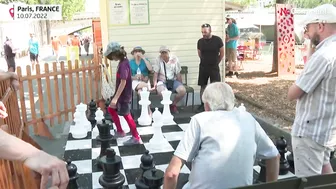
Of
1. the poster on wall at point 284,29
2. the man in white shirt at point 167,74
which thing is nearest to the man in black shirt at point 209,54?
the man in white shirt at point 167,74

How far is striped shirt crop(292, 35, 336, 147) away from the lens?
6.98 ft

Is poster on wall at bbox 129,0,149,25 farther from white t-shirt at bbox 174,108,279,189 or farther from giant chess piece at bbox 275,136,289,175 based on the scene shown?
white t-shirt at bbox 174,108,279,189

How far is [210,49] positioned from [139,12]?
5.38 feet

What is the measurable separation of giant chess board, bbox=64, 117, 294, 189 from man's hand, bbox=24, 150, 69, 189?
7.18 ft

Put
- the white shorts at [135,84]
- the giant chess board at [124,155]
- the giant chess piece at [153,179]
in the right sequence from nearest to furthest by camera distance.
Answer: the giant chess piece at [153,179] → the giant chess board at [124,155] → the white shorts at [135,84]

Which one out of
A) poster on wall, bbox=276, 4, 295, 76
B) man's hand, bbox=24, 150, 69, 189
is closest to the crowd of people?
man's hand, bbox=24, 150, 69, 189

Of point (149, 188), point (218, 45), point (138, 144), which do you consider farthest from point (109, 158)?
point (218, 45)

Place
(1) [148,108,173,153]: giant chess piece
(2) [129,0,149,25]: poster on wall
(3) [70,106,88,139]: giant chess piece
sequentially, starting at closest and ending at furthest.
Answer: (1) [148,108,173,153]: giant chess piece, (3) [70,106,88,139]: giant chess piece, (2) [129,0,149,25]: poster on wall

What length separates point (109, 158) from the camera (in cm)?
287

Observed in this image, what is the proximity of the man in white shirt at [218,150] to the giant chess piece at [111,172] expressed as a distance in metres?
0.96

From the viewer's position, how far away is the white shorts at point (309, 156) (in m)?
2.29

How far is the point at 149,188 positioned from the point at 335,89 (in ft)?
5.33

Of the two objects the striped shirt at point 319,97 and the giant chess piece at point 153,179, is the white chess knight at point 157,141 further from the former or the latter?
the striped shirt at point 319,97

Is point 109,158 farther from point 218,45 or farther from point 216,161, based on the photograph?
point 218,45
